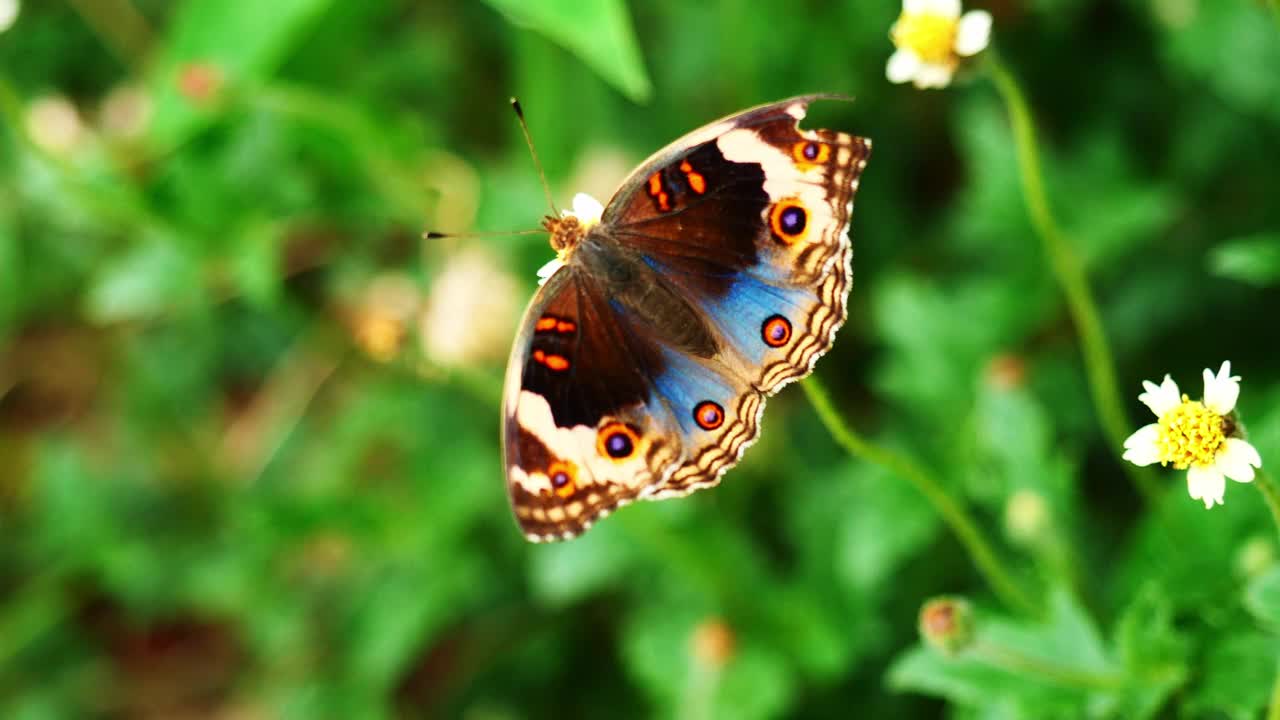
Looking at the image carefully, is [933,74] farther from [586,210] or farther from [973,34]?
[586,210]

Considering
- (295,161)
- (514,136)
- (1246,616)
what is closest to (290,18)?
(295,161)

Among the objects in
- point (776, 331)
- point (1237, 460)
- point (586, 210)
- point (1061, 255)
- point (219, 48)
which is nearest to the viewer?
point (1237, 460)

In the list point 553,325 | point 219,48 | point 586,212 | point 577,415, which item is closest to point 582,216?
point 586,212

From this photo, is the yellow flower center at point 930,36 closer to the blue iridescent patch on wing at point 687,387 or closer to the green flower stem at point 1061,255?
the green flower stem at point 1061,255

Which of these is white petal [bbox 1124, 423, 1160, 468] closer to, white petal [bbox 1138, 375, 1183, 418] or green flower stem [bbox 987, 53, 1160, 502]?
white petal [bbox 1138, 375, 1183, 418]

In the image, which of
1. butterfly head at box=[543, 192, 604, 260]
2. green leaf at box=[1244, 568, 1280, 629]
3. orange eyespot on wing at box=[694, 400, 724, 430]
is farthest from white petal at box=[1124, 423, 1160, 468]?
butterfly head at box=[543, 192, 604, 260]

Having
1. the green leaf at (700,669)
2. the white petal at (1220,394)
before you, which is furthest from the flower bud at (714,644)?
the white petal at (1220,394)
